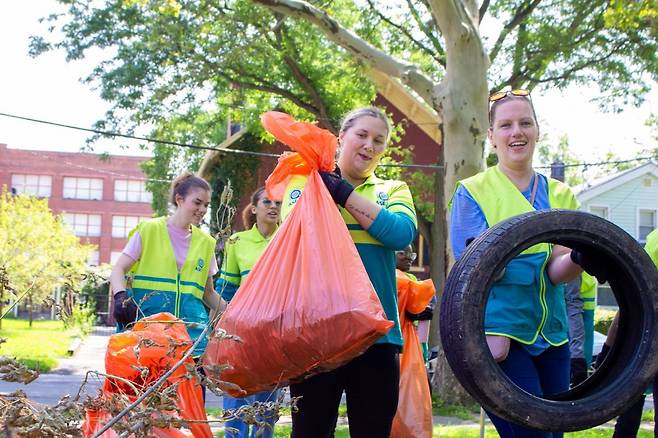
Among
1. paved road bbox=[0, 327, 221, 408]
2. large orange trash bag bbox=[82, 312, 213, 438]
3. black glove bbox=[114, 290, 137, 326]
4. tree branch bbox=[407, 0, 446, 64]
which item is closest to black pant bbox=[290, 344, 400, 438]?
large orange trash bag bbox=[82, 312, 213, 438]

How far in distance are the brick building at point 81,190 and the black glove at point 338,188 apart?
69316 millimetres

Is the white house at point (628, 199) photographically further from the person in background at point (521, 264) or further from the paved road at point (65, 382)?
the person in background at point (521, 264)

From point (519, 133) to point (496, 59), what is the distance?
1312 cm

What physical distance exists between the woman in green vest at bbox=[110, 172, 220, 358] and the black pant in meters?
1.82

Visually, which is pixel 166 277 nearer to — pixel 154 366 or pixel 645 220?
pixel 154 366

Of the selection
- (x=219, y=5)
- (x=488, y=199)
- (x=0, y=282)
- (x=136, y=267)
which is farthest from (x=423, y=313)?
(x=219, y=5)

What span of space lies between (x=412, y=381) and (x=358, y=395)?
90.6 inches

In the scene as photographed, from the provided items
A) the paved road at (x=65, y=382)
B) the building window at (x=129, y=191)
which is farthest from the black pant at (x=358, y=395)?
the building window at (x=129, y=191)

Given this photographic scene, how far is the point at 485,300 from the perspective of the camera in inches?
111

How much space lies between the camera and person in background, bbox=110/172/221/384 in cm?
506

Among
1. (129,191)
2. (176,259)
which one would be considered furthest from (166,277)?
(129,191)

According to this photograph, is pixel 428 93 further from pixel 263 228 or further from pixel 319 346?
pixel 319 346

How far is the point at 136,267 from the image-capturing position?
16.8 feet

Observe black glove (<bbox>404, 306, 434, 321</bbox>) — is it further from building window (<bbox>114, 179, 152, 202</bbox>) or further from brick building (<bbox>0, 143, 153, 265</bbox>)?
building window (<bbox>114, 179, 152, 202</bbox>)
